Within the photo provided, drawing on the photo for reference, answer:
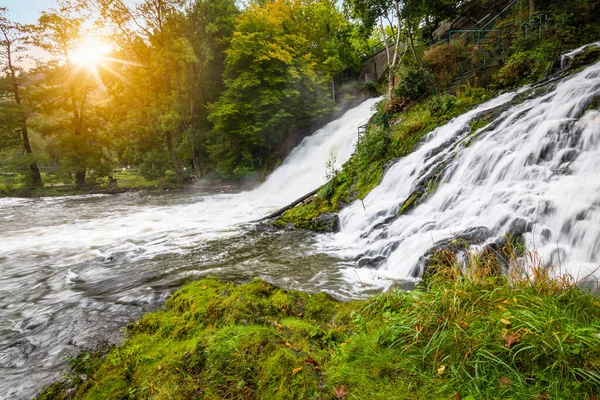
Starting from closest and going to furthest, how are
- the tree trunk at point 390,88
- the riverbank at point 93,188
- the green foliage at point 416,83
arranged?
the green foliage at point 416,83, the tree trunk at point 390,88, the riverbank at point 93,188

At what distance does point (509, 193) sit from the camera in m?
5.09

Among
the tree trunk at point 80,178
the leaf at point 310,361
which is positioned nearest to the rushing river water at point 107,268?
the leaf at point 310,361

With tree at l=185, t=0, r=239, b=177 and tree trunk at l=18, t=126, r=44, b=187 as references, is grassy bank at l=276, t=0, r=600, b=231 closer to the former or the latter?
tree at l=185, t=0, r=239, b=177

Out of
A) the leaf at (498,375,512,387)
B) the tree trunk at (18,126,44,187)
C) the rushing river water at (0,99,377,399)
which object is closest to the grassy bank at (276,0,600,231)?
the rushing river water at (0,99,377,399)

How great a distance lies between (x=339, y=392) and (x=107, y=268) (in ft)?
20.8

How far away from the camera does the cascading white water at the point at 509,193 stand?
159 inches

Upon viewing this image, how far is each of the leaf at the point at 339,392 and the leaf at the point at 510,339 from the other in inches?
42.9

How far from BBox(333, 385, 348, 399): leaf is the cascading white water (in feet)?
10.0

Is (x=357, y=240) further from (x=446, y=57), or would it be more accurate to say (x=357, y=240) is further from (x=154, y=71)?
(x=154, y=71)

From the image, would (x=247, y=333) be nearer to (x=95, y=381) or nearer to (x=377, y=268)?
(x=95, y=381)

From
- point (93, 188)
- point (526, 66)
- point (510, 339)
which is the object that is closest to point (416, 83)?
point (526, 66)

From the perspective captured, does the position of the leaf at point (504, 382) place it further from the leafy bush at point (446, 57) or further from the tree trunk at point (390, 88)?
the leafy bush at point (446, 57)

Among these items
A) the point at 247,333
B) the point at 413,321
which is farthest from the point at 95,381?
the point at 413,321

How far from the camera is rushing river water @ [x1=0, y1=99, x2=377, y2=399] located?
332 centimetres
